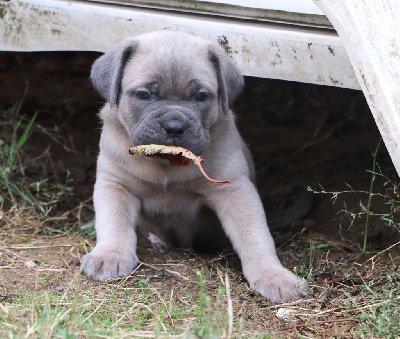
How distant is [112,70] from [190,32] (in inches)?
30.5

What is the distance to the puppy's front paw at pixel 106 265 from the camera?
156 inches

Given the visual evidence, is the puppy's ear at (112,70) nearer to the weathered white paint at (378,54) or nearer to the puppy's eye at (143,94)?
the puppy's eye at (143,94)

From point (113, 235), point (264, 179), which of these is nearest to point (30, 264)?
point (113, 235)

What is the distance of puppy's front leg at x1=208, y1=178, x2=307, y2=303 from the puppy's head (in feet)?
1.54

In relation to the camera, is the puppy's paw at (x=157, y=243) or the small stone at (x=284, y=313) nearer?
the small stone at (x=284, y=313)

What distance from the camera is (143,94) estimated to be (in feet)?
13.8

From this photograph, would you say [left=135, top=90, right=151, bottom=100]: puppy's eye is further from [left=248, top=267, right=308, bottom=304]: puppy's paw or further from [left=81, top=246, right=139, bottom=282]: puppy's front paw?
[left=248, top=267, right=308, bottom=304]: puppy's paw

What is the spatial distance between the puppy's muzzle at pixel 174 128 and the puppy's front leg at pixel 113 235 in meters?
0.70

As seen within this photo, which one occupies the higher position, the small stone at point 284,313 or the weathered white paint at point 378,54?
the weathered white paint at point 378,54

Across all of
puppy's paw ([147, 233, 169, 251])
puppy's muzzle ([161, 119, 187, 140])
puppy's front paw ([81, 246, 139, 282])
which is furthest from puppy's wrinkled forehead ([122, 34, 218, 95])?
puppy's paw ([147, 233, 169, 251])

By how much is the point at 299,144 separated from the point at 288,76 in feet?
8.31

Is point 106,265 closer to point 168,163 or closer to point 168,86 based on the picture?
point 168,163

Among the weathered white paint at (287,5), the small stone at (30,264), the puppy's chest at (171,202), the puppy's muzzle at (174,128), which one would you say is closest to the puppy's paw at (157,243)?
the puppy's chest at (171,202)

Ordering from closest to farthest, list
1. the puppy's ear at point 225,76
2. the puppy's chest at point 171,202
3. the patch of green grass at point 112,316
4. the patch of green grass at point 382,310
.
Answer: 1. the patch of green grass at point 112,316
2. the patch of green grass at point 382,310
3. the puppy's ear at point 225,76
4. the puppy's chest at point 171,202
